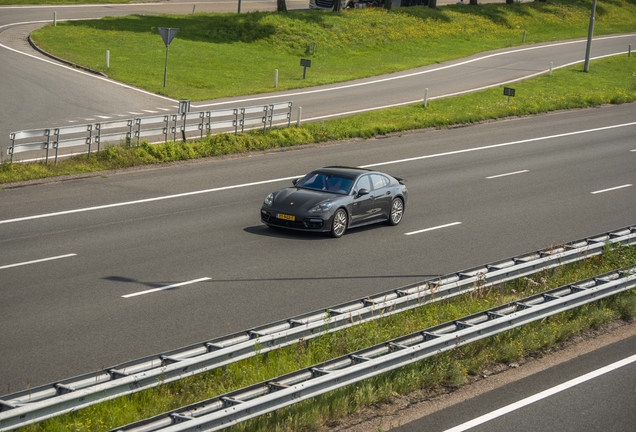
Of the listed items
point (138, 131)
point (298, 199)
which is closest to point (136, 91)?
point (138, 131)

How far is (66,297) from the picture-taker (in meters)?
14.5

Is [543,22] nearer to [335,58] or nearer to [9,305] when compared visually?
[335,58]

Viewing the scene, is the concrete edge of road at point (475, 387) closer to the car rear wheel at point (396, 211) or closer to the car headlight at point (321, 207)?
the car headlight at point (321, 207)

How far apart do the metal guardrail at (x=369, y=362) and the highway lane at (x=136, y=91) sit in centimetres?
1955

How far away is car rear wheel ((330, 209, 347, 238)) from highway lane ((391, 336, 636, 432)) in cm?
854

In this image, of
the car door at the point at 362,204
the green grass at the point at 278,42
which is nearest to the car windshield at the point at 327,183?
the car door at the point at 362,204

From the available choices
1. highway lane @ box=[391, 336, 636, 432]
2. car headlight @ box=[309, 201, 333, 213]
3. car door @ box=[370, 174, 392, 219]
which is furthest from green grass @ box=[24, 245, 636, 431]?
car door @ box=[370, 174, 392, 219]

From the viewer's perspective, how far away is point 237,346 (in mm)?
10102

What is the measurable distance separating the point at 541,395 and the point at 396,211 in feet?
36.9

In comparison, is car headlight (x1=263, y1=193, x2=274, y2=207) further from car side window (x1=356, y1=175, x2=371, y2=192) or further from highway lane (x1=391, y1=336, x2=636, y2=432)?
highway lane (x1=391, y1=336, x2=636, y2=432)

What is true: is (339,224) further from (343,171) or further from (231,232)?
(231,232)

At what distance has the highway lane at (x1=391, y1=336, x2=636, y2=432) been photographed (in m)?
9.88

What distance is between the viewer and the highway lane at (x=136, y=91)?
114 feet

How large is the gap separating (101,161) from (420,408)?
17.8 m
